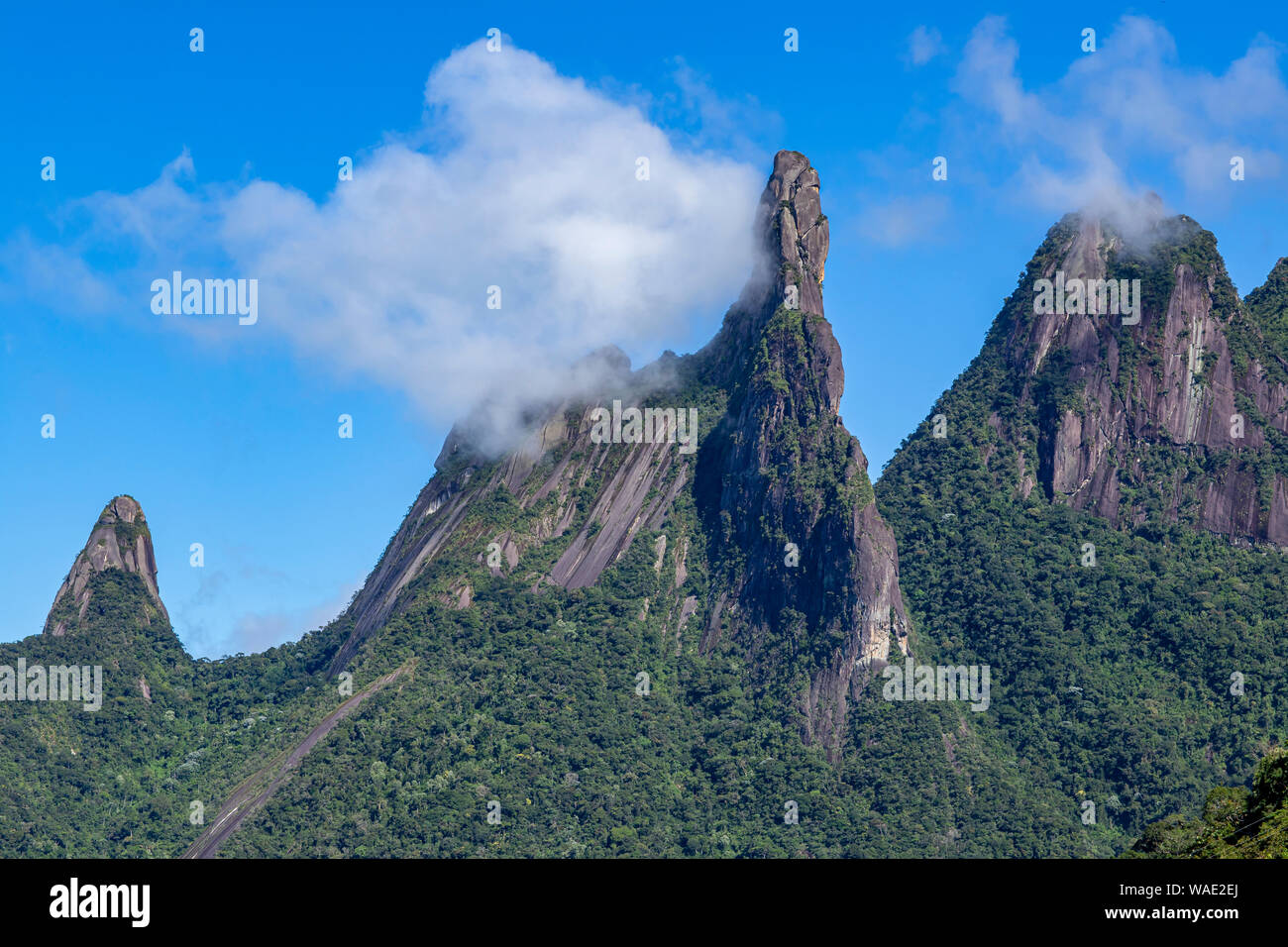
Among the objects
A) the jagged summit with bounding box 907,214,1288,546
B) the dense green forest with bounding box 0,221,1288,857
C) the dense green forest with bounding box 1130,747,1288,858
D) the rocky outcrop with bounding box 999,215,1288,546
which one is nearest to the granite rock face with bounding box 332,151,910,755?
the dense green forest with bounding box 0,221,1288,857

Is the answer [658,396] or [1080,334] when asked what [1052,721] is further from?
[658,396]

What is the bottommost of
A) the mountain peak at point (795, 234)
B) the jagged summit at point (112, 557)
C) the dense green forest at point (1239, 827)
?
the dense green forest at point (1239, 827)

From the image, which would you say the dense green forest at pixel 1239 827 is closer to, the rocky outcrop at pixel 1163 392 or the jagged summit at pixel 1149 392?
the jagged summit at pixel 1149 392

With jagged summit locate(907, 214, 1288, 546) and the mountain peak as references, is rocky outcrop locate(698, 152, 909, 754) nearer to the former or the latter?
the mountain peak

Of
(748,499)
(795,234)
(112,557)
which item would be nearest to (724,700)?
(748,499)

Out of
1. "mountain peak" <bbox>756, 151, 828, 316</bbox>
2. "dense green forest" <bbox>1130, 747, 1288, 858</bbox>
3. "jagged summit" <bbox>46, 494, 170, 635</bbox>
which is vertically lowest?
"dense green forest" <bbox>1130, 747, 1288, 858</bbox>

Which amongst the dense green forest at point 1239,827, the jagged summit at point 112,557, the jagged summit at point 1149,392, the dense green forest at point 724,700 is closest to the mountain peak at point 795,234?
the dense green forest at point 724,700
